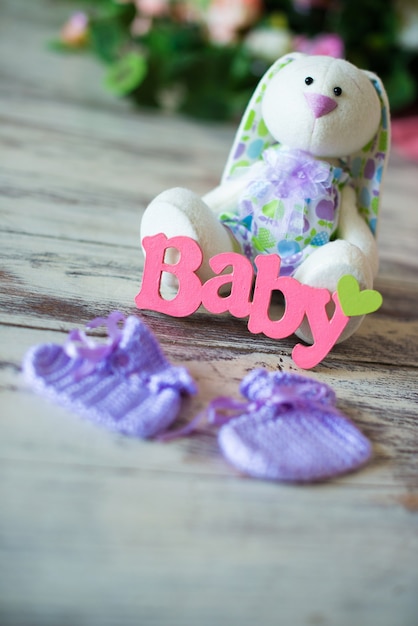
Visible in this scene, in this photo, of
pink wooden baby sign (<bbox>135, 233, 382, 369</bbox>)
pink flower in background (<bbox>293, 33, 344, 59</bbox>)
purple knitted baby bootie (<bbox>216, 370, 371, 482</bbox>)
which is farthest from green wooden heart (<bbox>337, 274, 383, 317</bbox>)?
pink flower in background (<bbox>293, 33, 344, 59</bbox>)

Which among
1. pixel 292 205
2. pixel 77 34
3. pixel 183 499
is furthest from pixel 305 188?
pixel 77 34

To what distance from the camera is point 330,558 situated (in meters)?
0.60

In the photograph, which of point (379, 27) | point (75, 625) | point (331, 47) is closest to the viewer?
point (75, 625)

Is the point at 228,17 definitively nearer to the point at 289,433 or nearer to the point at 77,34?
the point at 77,34

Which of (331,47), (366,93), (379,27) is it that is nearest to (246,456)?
(366,93)

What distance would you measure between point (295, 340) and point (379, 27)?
1.59 meters

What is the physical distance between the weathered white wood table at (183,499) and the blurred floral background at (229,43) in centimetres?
94

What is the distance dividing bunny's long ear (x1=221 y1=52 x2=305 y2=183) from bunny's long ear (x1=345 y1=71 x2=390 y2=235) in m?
0.12

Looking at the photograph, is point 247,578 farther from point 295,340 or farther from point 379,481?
point 295,340

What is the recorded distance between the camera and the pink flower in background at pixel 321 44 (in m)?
1.99

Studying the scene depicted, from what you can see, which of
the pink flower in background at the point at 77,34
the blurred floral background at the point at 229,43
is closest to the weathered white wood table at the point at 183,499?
the blurred floral background at the point at 229,43

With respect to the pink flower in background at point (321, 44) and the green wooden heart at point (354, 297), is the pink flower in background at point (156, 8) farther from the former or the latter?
the green wooden heart at point (354, 297)

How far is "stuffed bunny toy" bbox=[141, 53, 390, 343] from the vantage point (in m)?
0.87

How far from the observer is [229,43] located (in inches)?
76.8
